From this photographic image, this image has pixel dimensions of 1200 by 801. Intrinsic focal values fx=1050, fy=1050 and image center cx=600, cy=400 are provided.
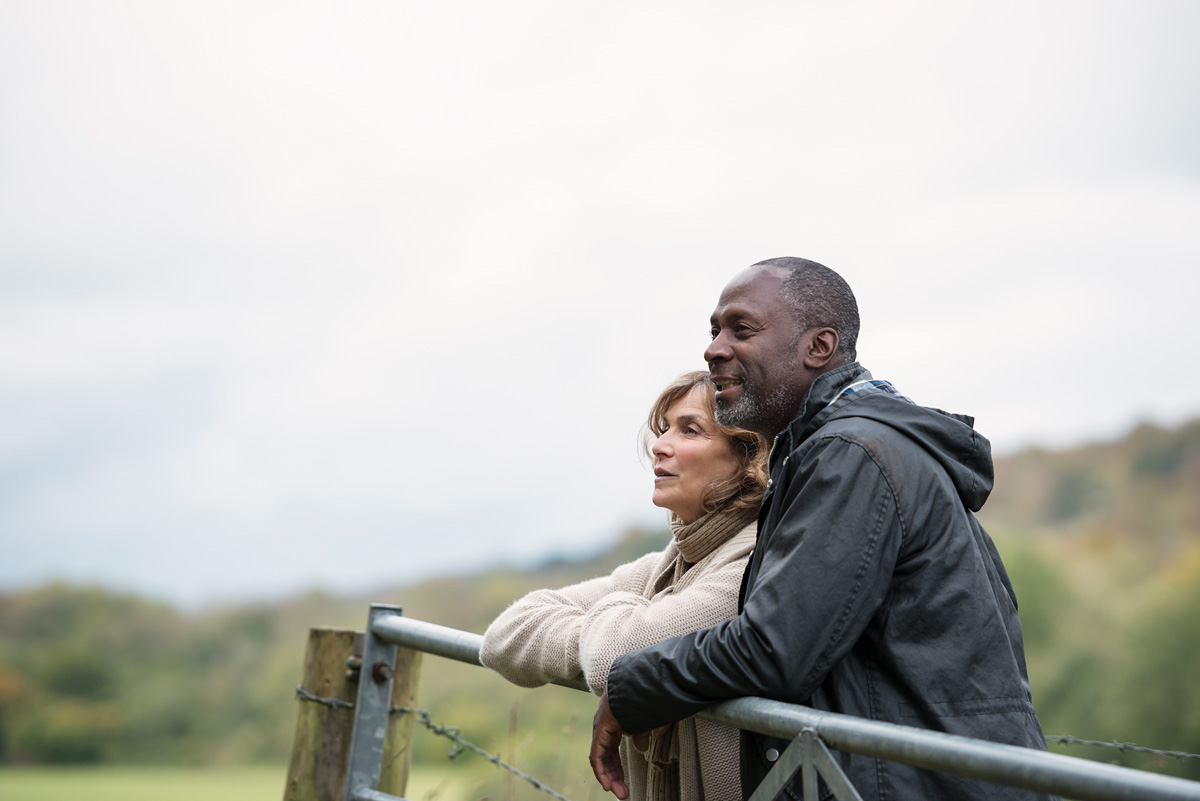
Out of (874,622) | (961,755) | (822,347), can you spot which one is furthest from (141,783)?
(961,755)

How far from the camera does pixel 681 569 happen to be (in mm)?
2352

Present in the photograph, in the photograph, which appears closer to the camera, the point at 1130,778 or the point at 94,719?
the point at 1130,778

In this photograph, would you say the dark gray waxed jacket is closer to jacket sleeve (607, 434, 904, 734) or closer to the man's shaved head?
jacket sleeve (607, 434, 904, 734)

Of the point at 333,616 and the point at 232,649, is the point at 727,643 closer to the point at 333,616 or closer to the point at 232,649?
the point at 333,616

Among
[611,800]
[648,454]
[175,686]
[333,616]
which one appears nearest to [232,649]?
[175,686]

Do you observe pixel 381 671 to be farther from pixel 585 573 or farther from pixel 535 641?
pixel 585 573

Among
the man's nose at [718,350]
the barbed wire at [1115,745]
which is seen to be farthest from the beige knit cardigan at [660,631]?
the barbed wire at [1115,745]

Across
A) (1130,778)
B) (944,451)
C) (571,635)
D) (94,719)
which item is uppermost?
(94,719)

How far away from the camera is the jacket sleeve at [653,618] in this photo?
1.97m

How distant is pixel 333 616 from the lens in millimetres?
33625

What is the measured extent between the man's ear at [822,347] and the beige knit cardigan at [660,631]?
1.30ft

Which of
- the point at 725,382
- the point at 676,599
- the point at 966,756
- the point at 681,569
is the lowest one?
the point at 966,756

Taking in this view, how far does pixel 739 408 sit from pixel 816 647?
23.4 inches

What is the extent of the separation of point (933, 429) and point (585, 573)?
2480cm
